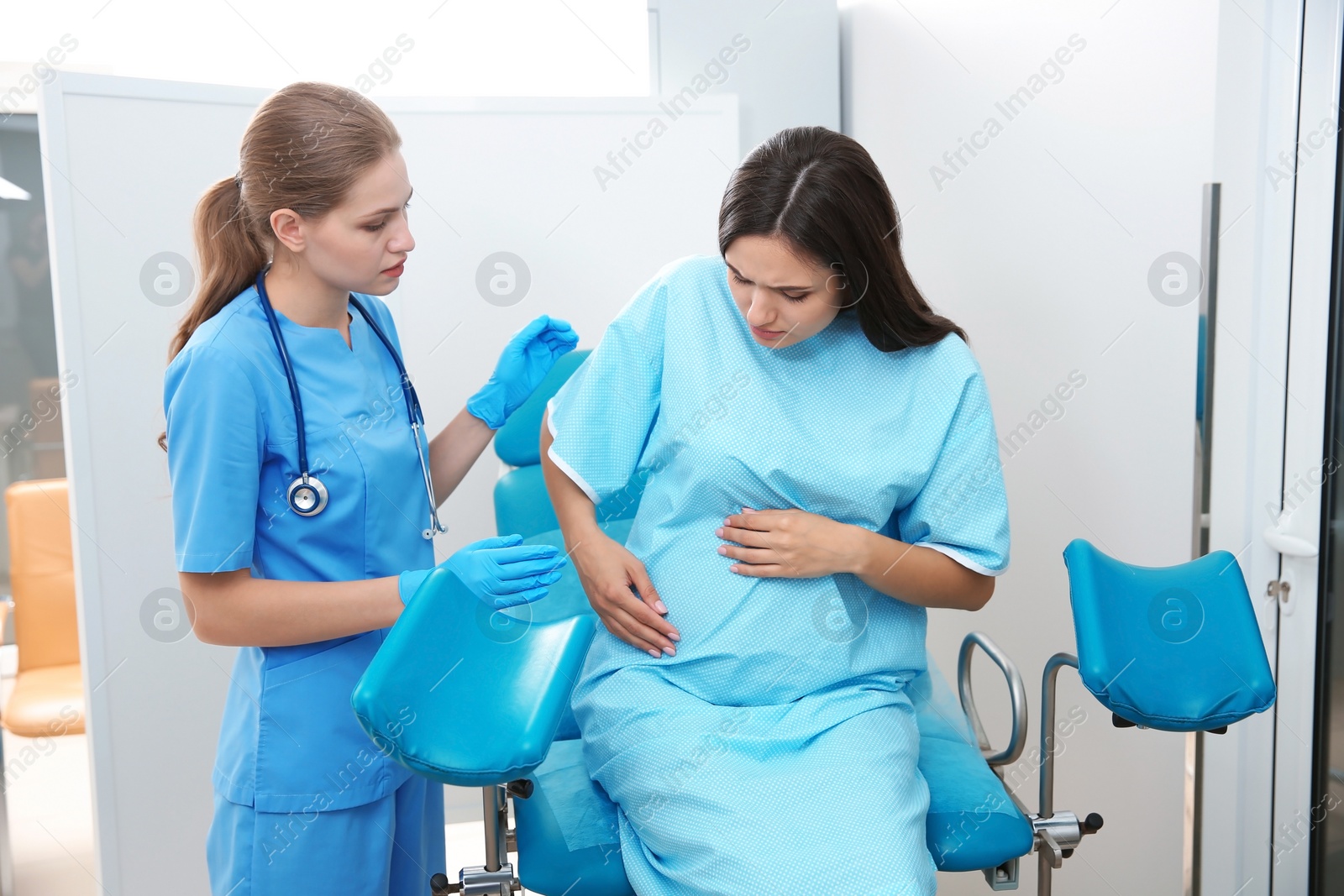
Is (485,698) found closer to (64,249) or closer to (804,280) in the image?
(804,280)

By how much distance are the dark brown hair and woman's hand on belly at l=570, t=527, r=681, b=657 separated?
1.80 ft

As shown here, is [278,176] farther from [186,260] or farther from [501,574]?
[186,260]

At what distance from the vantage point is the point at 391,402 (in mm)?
1374

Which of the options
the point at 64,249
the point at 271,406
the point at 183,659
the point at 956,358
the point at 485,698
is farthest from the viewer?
the point at 183,659

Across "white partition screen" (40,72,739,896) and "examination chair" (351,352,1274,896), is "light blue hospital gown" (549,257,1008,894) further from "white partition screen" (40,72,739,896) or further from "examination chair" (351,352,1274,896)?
"white partition screen" (40,72,739,896)

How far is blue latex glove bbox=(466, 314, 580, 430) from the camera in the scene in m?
1.56

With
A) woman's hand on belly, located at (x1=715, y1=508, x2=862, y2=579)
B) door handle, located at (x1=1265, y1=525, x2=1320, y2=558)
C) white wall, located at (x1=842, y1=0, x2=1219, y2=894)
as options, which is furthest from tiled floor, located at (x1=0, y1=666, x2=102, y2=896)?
door handle, located at (x1=1265, y1=525, x2=1320, y2=558)

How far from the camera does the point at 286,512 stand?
1229 mm

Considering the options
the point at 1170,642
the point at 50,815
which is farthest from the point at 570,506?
the point at 50,815

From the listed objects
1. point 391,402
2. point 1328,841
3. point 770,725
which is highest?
point 391,402

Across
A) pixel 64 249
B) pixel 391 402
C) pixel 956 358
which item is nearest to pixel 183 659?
pixel 64 249

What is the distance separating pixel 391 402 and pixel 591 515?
1.03 feet

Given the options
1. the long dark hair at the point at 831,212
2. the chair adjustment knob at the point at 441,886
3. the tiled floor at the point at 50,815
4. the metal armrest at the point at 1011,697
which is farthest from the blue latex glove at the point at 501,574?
the tiled floor at the point at 50,815

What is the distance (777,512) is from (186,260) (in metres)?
1.32
